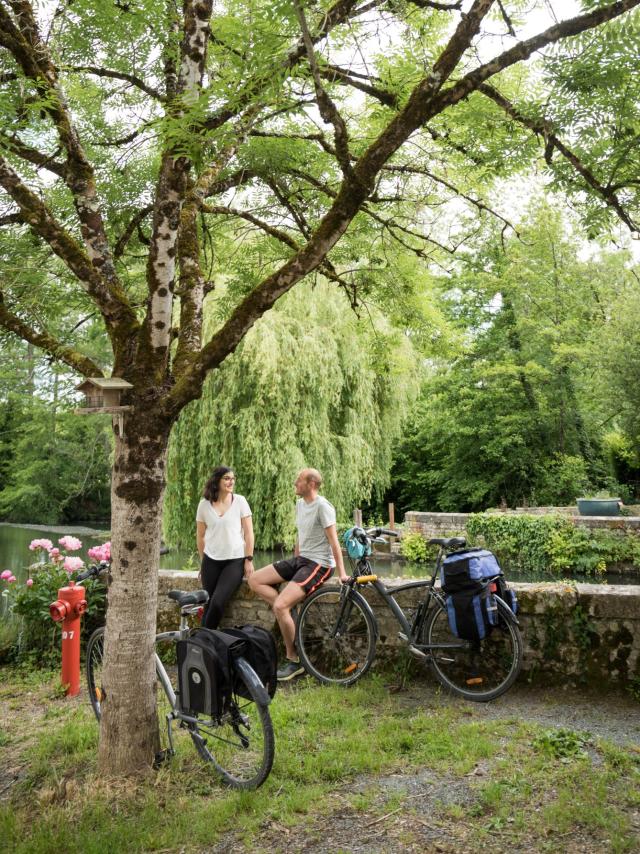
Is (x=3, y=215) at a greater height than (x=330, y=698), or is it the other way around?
(x=3, y=215)

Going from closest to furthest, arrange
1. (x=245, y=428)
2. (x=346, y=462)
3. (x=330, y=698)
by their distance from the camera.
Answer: (x=330, y=698)
(x=245, y=428)
(x=346, y=462)

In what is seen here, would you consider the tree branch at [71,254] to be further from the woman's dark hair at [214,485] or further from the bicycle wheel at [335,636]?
the bicycle wheel at [335,636]

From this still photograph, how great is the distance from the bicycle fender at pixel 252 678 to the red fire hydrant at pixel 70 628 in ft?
7.84

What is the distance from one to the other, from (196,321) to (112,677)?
2034 millimetres

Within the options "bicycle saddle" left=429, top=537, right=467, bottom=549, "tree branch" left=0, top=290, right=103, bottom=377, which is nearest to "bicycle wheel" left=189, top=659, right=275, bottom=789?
"bicycle saddle" left=429, top=537, right=467, bottom=549

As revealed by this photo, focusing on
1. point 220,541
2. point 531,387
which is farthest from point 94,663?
A: point 531,387

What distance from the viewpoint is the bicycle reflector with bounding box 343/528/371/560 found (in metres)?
4.71

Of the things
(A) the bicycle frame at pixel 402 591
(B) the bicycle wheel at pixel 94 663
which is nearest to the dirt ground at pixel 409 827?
(A) the bicycle frame at pixel 402 591

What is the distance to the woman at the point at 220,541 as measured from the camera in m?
4.92

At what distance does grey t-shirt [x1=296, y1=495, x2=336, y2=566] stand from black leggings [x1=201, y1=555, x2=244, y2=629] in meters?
0.58

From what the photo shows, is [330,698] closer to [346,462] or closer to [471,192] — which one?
[471,192]

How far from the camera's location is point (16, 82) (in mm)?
3918

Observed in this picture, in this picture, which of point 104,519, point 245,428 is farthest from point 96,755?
point 104,519

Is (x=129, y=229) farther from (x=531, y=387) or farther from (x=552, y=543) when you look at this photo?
(x=531, y=387)
